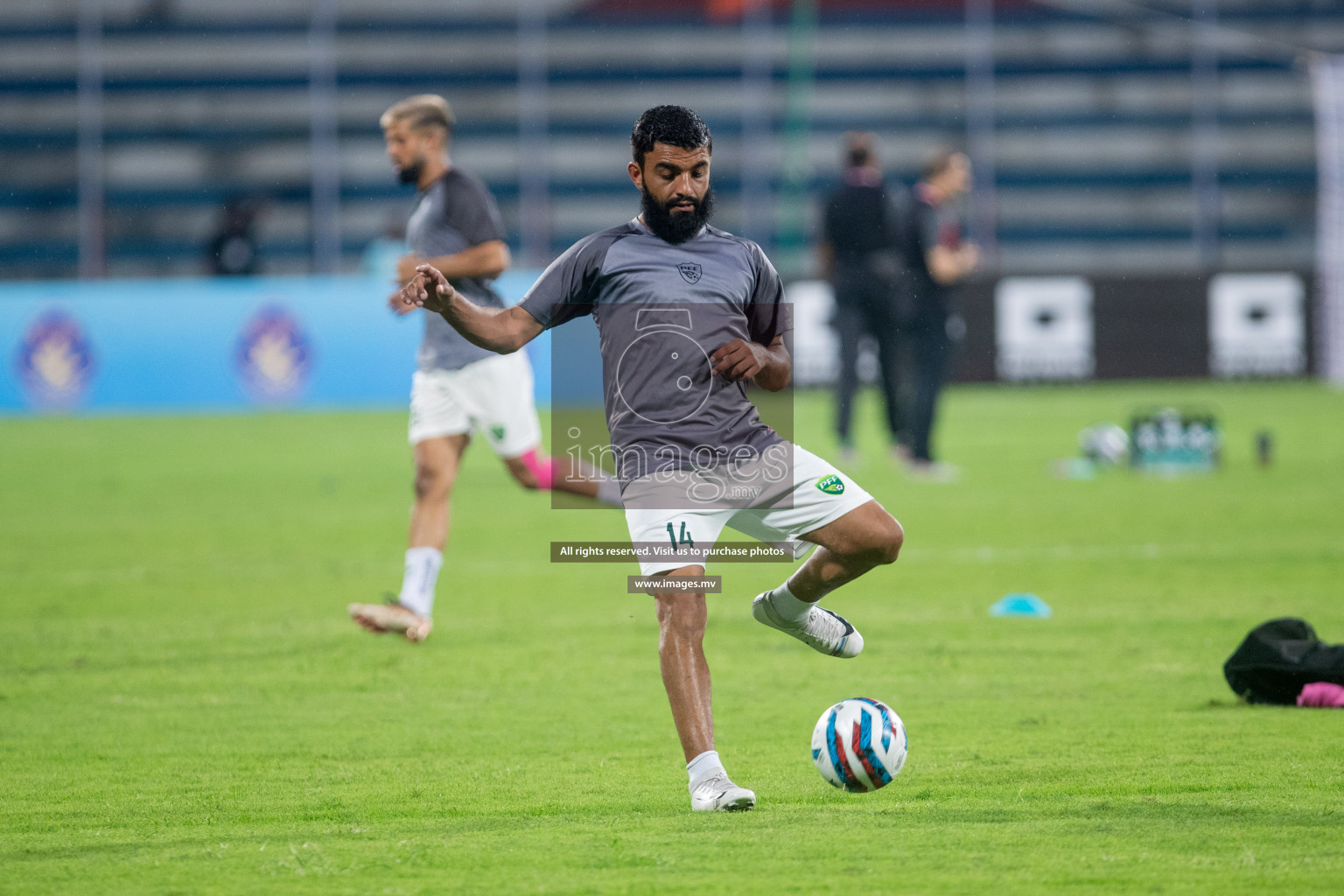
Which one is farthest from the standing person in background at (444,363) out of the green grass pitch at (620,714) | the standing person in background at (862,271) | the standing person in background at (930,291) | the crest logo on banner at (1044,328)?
the crest logo on banner at (1044,328)

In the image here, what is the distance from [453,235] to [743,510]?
3284 millimetres

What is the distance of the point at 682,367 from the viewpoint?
5.13 metres

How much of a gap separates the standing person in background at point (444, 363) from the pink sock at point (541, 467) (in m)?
0.14

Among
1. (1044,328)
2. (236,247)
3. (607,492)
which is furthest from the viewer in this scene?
(236,247)

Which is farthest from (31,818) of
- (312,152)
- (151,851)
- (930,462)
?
(312,152)

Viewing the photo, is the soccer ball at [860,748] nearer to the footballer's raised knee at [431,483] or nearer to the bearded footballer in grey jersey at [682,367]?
the bearded footballer in grey jersey at [682,367]

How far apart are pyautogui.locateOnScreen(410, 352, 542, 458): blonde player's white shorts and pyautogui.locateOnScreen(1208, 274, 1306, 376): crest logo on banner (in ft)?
55.6

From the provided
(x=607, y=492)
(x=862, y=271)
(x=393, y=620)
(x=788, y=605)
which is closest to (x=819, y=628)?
(x=788, y=605)

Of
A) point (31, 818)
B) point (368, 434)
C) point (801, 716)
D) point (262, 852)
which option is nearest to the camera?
point (262, 852)

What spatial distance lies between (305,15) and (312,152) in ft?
7.54

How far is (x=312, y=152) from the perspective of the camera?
26.6 m

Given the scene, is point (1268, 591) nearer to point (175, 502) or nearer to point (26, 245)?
point (175, 502)

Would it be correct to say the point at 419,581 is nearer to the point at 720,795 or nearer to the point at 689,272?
the point at 689,272

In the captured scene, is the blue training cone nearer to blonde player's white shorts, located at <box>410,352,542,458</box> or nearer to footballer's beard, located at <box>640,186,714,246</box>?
blonde player's white shorts, located at <box>410,352,542,458</box>
